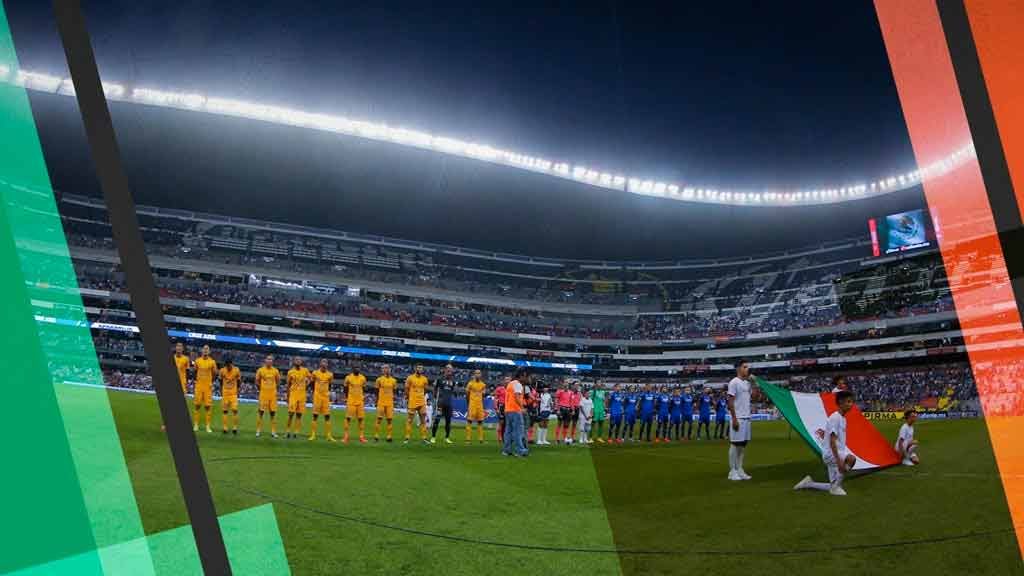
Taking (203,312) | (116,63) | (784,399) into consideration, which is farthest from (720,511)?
(203,312)

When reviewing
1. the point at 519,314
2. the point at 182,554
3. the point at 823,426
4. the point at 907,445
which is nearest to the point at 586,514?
the point at 182,554

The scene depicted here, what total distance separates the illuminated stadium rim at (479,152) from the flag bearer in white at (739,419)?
26378mm

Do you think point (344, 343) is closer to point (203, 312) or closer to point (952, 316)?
point (203, 312)

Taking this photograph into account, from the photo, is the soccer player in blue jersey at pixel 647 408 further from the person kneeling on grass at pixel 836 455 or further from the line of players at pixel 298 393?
the person kneeling on grass at pixel 836 455

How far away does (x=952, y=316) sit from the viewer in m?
38.7

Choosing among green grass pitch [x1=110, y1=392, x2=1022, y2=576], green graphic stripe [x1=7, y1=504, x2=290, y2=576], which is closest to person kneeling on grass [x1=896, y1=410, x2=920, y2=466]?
green grass pitch [x1=110, y1=392, x2=1022, y2=576]

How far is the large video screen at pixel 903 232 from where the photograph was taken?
120ft

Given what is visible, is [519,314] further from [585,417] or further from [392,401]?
[392,401]

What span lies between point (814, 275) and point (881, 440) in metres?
44.2

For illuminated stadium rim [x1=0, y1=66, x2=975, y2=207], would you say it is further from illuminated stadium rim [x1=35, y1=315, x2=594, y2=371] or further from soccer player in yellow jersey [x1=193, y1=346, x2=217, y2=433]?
soccer player in yellow jersey [x1=193, y1=346, x2=217, y2=433]

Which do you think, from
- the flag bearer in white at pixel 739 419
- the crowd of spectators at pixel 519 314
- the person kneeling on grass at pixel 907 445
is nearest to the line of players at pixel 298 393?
the flag bearer in white at pixel 739 419

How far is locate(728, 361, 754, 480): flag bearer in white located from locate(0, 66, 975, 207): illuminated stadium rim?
Result: 26.4 metres

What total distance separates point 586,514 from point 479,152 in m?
29.8

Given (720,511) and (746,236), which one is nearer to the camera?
(720,511)
